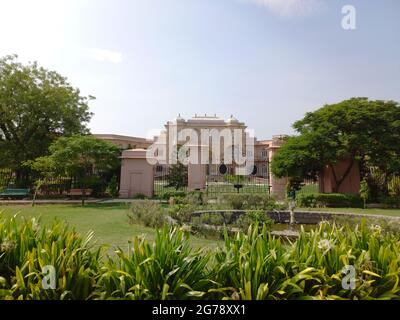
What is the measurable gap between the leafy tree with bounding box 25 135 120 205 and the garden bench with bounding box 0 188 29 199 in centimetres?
279

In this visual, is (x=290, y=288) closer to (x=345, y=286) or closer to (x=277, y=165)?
(x=345, y=286)

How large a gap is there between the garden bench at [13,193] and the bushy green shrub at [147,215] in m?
9.89

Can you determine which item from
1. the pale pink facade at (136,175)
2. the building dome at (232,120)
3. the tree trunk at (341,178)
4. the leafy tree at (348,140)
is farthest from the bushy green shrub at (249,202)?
the building dome at (232,120)

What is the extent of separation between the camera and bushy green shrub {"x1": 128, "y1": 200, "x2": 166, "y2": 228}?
7.59 metres

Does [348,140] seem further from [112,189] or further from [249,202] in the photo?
[112,189]

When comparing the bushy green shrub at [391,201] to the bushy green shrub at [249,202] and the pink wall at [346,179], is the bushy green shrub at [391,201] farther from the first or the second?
the bushy green shrub at [249,202]

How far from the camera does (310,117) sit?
14.6 meters

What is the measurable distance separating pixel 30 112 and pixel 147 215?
12.8 meters

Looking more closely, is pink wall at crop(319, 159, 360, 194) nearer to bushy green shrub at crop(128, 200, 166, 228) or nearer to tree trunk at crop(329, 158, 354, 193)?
tree trunk at crop(329, 158, 354, 193)

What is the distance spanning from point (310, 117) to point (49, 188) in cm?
1568

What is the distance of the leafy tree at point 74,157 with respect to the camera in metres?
12.3
